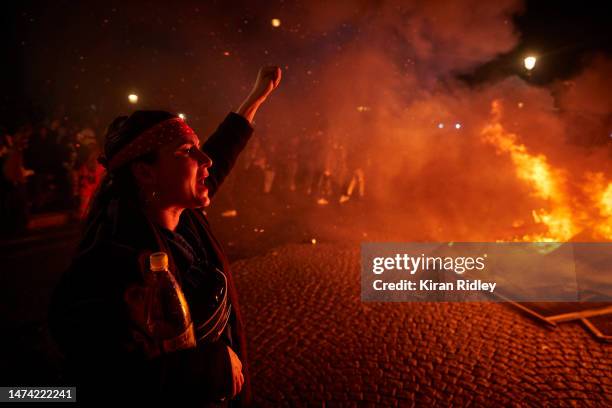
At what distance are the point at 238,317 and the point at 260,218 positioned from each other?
26.3 ft

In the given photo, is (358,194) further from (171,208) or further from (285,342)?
(171,208)

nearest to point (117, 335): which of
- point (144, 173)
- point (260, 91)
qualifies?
point (144, 173)

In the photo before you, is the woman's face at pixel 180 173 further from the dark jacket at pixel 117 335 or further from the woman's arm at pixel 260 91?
the woman's arm at pixel 260 91

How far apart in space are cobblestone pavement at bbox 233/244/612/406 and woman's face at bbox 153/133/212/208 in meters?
2.30

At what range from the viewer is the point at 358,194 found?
1277cm

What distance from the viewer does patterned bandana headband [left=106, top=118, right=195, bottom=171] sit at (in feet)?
4.66

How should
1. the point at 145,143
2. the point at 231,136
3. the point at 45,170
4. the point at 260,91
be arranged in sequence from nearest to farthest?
the point at 145,143 → the point at 231,136 → the point at 260,91 → the point at 45,170

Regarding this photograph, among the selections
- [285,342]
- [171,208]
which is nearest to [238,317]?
[171,208]

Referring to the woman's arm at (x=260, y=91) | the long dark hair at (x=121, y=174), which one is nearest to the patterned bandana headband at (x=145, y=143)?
the long dark hair at (x=121, y=174)

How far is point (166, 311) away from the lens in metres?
1.21

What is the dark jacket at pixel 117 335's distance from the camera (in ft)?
3.60

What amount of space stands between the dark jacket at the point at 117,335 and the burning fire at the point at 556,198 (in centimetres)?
649

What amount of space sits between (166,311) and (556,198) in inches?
364

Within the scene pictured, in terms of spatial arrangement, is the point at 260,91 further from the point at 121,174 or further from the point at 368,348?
the point at 368,348
